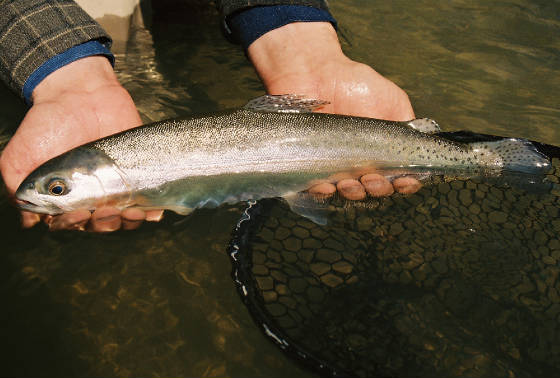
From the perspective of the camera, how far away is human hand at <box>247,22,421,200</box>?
3.47m

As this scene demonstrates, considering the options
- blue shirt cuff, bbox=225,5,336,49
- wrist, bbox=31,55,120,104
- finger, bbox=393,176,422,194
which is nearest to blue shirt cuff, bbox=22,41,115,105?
wrist, bbox=31,55,120,104

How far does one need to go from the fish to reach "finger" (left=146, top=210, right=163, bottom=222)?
13 cm

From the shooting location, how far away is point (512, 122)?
13.9 ft

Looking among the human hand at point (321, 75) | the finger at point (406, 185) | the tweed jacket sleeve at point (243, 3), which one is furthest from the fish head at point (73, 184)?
the tweed jacket sleeve at point (243, 3)

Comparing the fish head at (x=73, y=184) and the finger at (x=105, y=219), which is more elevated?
the fish head at (x=73, y=184)

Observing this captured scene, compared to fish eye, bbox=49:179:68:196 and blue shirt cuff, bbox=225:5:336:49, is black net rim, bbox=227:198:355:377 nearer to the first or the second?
fish eye, bbox=49:179:68:196

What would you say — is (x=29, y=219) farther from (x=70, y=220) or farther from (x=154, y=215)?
(x=154, y=215)

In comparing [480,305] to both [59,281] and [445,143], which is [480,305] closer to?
[445,143]

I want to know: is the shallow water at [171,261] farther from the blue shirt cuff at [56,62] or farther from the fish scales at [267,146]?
the blue shirt cuff at [56,62]

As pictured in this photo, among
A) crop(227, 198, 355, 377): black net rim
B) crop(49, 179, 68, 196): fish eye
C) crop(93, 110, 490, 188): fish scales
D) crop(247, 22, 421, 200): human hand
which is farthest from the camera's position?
crop(247, 22, 421, 200): human hand

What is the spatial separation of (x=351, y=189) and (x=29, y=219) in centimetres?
207

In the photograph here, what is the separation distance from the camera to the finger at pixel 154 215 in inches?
→ 114

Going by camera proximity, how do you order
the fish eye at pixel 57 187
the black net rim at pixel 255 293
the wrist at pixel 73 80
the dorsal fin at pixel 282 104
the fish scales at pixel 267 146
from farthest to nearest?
1. the wrist at pixel 73 80
2. the dorsal fin at pixel 282 104
3. the fish scales at pixel 267 146
4. the fish eye at pixel 57 187
5. the black net rim at pixel 255 293

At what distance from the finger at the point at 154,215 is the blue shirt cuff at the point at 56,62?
4.04 feet
